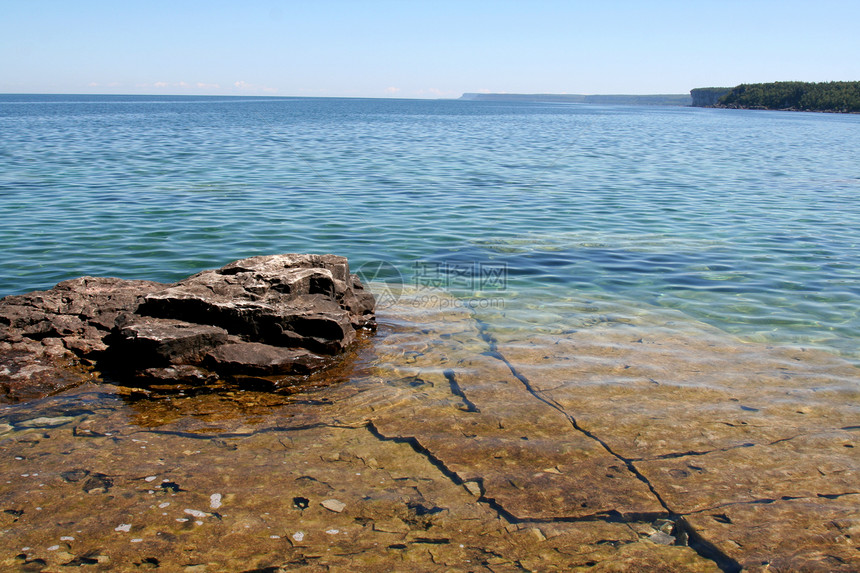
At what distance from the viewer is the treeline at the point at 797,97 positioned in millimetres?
120119

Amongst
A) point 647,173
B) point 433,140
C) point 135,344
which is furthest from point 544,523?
point 433,140

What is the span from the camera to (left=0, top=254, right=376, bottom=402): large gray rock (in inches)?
243

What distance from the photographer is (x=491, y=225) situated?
1395cm

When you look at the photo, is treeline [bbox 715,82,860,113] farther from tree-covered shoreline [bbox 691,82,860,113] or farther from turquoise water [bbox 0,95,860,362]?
turquoise water [bbox 0,95,860,362]

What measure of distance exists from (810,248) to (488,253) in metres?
6.17

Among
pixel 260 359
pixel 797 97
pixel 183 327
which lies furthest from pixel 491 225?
pixel 797 97

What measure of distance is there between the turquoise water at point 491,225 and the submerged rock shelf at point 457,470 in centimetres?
226

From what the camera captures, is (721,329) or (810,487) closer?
(810,487)

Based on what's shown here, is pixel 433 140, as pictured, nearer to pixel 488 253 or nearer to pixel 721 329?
pixel 488 253

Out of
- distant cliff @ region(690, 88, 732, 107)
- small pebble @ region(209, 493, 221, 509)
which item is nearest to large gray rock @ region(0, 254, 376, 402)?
small pebble @ region(209, 493, 221, 509)

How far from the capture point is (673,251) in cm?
1188

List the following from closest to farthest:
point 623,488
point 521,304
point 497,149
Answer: point 623,488, point 521,304, point 497,149

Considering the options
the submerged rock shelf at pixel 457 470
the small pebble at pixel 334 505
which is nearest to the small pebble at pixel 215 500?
the submerged rock shelf at pixel 457 470

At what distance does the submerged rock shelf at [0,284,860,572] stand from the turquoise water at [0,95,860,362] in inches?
89.0
